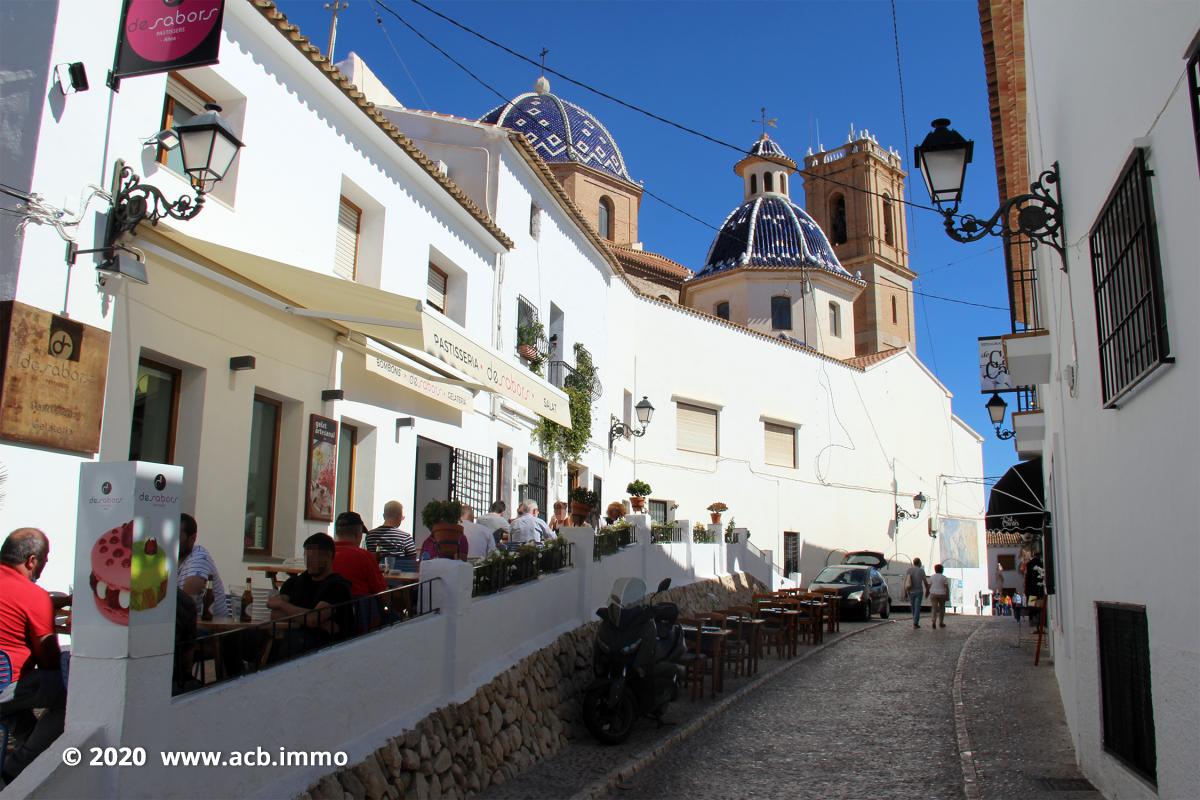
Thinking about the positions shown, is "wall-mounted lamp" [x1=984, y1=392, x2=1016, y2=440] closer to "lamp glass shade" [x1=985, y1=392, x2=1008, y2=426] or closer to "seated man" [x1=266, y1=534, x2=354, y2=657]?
"lamp glass shade" [x1=985, y1=392, x2=1008, y2=426]

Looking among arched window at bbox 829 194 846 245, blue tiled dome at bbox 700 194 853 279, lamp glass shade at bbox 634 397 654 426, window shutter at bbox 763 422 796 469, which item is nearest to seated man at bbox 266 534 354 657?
lamp glass shade at bbox 634 397 654 426

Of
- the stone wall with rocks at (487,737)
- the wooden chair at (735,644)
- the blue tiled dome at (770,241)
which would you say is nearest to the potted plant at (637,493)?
the wooden chair at (735,644)

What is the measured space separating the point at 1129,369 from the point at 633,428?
17.8m

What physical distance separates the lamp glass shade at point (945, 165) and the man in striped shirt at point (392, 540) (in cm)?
525

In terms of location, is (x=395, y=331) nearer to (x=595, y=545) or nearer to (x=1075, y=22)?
(x=595, y=545)

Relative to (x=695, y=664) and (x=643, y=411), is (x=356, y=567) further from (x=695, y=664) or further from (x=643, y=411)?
(x=643, y=411)

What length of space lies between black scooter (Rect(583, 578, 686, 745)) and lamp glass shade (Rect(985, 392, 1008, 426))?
33.2 feet

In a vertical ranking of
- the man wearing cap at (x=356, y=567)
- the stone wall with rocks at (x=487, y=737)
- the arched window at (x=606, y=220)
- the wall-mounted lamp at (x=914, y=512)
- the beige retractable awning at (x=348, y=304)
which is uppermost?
the arched window at (x=606, y=220)

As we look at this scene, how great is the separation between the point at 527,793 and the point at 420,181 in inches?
316

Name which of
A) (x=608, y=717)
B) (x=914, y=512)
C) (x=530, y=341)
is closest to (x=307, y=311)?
(x=608, y=717)

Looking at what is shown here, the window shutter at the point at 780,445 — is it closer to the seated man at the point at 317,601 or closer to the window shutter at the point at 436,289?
the window shutter at the point at 436,289

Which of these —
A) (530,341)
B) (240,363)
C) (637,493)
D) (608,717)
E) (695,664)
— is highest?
(530,341)

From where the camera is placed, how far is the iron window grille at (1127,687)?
5078mm

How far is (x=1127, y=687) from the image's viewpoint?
5.48 meters
